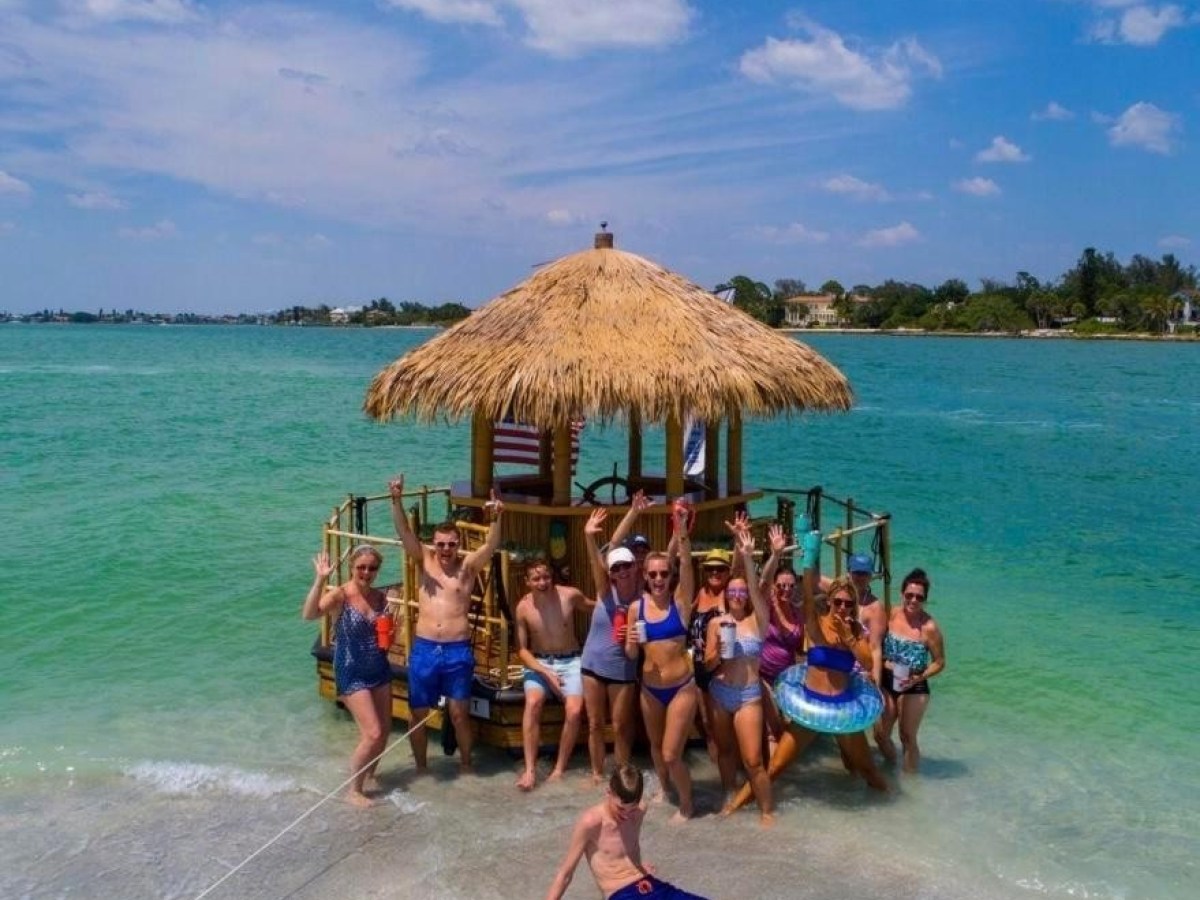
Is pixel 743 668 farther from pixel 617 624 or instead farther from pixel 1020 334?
pixel 1020 334

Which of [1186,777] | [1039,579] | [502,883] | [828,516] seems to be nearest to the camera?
[502,883]

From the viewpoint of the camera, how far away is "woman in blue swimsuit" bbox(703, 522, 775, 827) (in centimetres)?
719

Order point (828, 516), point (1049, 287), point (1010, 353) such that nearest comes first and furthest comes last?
1. point (828, 516)
2. point (1010, 353)
3. point (1049, 287)

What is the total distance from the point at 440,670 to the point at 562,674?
0.92 metres

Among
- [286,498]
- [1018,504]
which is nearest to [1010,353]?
[1018,504]

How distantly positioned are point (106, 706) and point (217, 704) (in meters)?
1.08

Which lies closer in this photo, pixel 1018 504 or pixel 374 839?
pixel 374 839

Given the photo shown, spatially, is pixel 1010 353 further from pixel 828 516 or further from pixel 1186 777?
pixel 1186 777

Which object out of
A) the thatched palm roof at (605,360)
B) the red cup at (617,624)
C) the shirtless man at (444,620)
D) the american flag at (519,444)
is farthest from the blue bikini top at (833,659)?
the american flag at (519,444)

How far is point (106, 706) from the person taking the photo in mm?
10234

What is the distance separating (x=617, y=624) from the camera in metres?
7.30

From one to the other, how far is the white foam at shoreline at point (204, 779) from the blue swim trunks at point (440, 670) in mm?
1451

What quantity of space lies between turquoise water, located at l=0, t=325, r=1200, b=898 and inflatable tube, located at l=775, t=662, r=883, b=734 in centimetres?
88

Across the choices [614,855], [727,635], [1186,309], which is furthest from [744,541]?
[1186,309]
